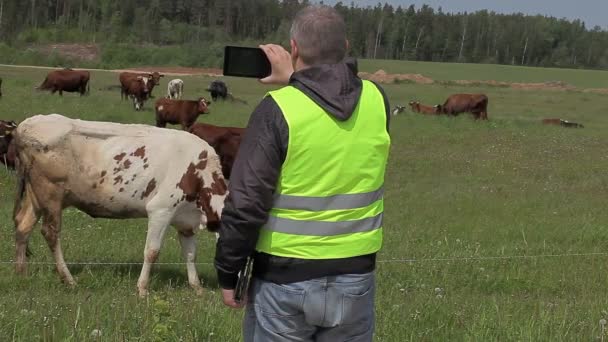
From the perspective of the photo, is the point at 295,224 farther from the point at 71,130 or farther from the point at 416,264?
the point at 416,264

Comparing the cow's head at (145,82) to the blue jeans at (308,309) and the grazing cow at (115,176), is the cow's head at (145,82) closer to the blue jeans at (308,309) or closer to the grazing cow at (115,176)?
the grazing cow at (115,176)

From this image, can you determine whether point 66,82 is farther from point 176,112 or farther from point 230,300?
point 230,300

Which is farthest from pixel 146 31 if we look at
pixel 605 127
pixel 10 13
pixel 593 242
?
pixel 593 242

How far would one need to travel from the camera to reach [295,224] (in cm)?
362

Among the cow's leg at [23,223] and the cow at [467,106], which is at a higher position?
the cow's leg at [23,223]

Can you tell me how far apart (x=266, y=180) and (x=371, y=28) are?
14795cm

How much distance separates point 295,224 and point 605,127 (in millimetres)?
35891

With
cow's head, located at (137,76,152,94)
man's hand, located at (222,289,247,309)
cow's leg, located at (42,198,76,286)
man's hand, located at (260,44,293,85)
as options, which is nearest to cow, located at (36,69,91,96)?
cow's head, located at (137,76,152,94)

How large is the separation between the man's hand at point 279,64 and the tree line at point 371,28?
387 feet

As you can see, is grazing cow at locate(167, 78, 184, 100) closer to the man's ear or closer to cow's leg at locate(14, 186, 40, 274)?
cow's leg at locate(14, 186, 40, 274)

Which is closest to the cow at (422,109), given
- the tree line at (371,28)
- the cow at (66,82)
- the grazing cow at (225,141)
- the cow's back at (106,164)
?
the cow at (66,82)

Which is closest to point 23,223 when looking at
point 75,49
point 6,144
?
point 6,144

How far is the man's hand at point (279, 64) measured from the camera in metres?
3.95

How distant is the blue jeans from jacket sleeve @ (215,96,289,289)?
0.24 meters
